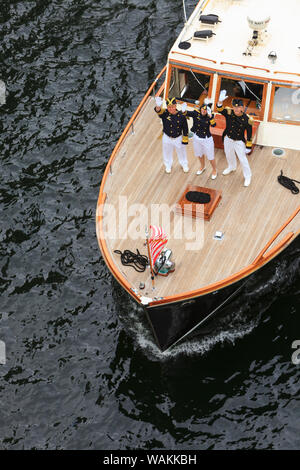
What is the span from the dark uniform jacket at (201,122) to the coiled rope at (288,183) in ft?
8.30

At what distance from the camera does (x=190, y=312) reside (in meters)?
19.0

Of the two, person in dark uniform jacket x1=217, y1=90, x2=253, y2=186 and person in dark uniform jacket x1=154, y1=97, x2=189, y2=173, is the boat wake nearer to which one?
person in dark uniform jacket x1=217, y1=90, x2=253, y2=186

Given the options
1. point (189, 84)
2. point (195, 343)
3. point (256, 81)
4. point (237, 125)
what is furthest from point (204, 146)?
point (195, 343)

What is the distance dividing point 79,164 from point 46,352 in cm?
810

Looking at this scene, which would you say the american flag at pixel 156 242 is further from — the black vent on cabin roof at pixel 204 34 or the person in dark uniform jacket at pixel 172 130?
the black vent on cabin roof at pixel 204 34

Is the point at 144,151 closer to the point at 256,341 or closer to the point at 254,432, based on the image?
the point at 256,341

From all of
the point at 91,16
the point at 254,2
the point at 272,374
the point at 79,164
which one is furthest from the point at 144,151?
the point at 91,16

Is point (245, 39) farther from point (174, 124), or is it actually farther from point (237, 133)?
point (174, 124)

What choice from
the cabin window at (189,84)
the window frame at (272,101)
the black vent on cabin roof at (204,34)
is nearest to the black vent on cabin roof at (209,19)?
the black vent on cabin roof at (204,34)

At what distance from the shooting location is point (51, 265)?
22766mm

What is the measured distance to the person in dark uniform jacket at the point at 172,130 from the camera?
1983 cm

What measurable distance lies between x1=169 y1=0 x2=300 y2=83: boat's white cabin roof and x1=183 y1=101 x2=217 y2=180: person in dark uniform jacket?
2243 millimetres

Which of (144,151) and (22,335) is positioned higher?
(144,151)

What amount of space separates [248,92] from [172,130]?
2.98 m
